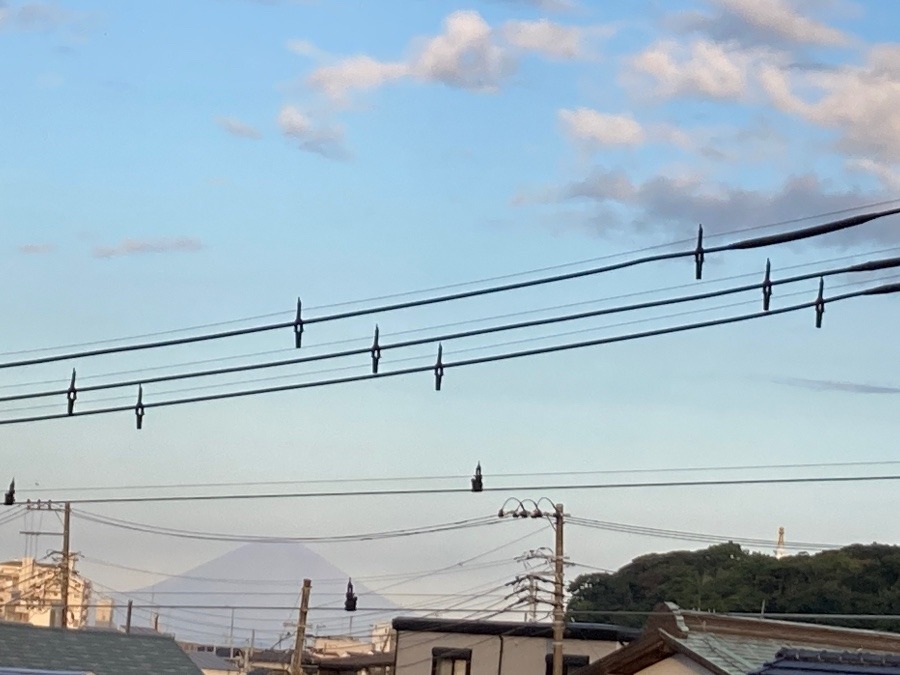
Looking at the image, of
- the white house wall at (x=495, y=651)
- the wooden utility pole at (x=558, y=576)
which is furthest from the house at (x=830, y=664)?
the white house wall at (x=495, y=651)

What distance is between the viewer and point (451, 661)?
4656 cm

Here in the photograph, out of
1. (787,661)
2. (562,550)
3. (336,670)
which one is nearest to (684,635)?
(787,661)

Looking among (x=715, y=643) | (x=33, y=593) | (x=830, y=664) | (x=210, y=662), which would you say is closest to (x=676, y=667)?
(x=715, y=643)

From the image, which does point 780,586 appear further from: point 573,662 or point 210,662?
point 210,662

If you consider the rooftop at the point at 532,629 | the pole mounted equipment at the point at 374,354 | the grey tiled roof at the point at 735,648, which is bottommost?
the rooftop at the point at 532,629

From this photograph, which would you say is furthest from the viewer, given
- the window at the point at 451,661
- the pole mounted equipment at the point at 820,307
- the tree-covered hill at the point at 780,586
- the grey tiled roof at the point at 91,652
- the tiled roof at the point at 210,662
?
the tiled roof at the point at 210,662

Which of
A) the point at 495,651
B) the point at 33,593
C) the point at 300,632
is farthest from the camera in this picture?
the point at 33,593

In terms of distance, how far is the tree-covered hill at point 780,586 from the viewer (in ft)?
266

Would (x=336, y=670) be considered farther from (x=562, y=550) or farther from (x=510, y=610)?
(x=562, y=550)

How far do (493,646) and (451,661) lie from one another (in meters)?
1.58

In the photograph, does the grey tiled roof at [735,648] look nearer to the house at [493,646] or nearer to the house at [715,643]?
the house at [715,643]

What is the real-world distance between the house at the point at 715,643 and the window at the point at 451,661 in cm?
2152

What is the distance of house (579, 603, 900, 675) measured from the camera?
22750 millimetres

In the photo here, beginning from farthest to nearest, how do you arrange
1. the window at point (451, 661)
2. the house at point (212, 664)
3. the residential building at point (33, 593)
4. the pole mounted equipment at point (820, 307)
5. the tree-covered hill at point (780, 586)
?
the house at point (212, 664), the residential building at point (33, 593), the tree-covered hill at point (780, 586), the window at point (451, 661), the pole mounted equipment at point (820, 307)
